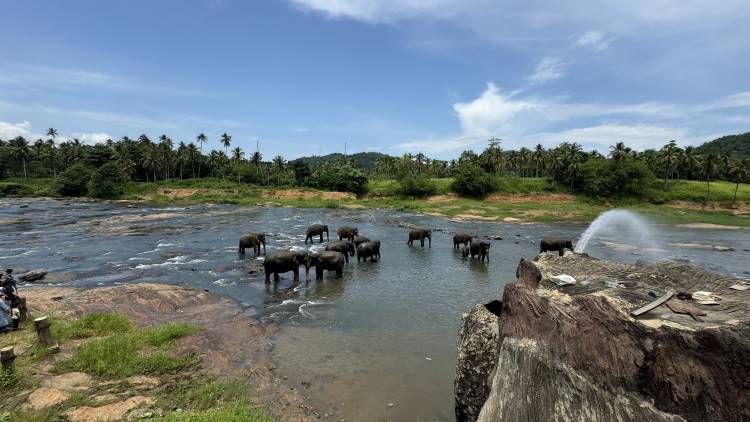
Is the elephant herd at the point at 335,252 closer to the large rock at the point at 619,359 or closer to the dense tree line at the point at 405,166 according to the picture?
the large rock at the point at 619,359

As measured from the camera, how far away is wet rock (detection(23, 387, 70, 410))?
22.4 ft

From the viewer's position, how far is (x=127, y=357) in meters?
9.05

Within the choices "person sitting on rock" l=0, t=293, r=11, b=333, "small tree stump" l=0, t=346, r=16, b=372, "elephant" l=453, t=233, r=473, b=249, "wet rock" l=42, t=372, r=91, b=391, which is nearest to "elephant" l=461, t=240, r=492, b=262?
"elephant" l=453, t=233, r=473, b=249

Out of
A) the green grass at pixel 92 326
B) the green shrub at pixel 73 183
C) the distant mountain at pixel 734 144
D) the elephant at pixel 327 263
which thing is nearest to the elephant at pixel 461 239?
the elephant at pixel 327 263

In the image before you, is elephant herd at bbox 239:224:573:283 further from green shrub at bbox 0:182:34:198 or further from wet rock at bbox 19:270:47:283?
green shrub at bbox 0:182:34:198

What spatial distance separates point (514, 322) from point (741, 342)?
7.72ft

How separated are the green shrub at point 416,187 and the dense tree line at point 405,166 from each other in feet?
0.69

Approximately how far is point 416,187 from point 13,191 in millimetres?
90817

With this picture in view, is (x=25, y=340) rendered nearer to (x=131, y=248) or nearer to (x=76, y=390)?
(x=76, y=390)

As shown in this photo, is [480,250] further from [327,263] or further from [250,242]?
[250,242]

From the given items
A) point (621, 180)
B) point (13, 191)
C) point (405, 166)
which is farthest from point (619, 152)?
point (13, 191)

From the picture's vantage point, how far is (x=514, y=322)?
5480 millimetres

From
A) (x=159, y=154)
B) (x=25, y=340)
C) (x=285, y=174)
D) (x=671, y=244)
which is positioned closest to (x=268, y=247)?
(x=25, y=340)

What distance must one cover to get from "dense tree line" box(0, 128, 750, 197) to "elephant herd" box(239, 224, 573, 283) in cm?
5218
